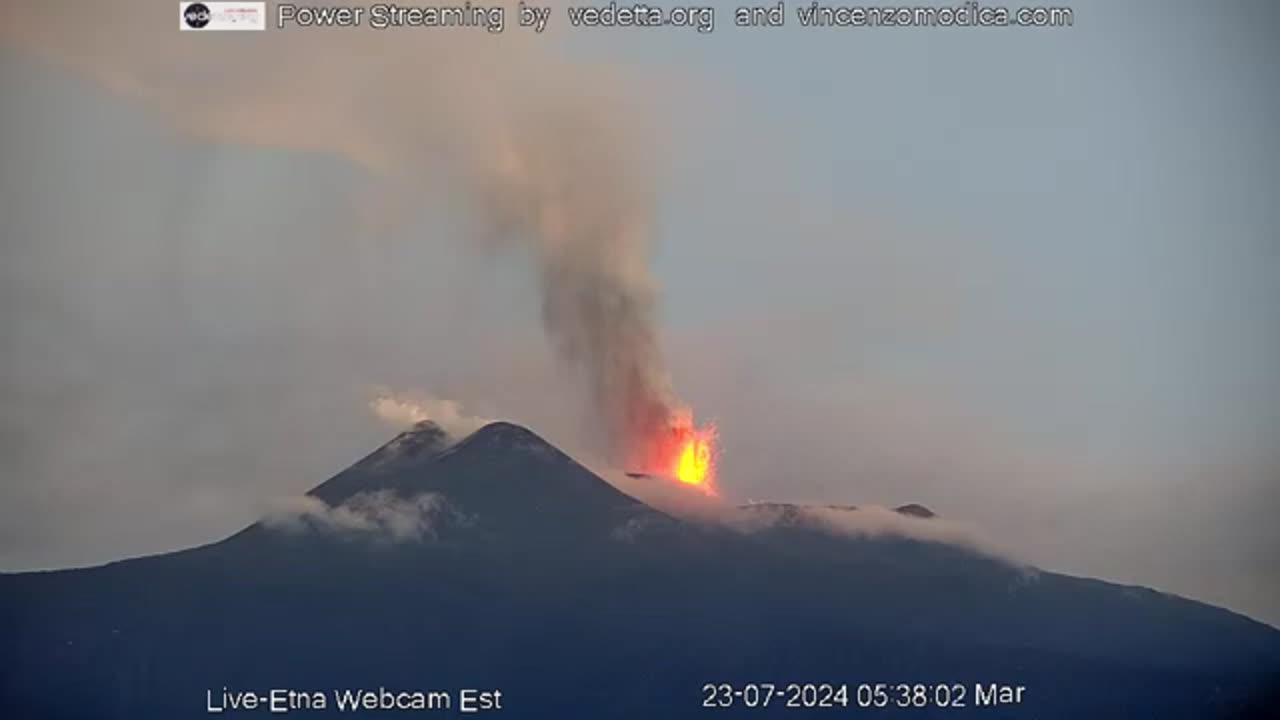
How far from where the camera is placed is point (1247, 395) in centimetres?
298

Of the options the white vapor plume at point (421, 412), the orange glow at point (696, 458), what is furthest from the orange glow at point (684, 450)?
the white vapor plume at point (421, 412)

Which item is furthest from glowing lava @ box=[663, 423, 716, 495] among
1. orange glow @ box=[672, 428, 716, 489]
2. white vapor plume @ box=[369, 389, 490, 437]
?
white vapor plume @ box=[369, 389, 490, 437]

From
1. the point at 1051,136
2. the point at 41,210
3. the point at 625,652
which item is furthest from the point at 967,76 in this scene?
the point at 41,210

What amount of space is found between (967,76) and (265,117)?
4.37ft

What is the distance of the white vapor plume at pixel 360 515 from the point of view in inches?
113

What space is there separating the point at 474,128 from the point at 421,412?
1.78 feet

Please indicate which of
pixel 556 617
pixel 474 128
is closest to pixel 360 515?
pixel 556 617

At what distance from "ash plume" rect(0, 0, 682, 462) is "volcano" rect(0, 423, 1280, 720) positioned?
0.81ft

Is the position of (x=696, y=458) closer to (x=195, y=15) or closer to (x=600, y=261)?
(x=600, y=261)

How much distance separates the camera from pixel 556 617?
293 cm

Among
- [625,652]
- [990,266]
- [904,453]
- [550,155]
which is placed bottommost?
[625,652]

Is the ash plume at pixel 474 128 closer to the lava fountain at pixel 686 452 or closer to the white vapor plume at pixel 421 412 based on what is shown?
the lava fountain at pixel 686 452

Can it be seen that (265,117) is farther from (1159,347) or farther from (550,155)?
(1159,347)

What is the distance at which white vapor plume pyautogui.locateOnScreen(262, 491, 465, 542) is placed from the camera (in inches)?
113
